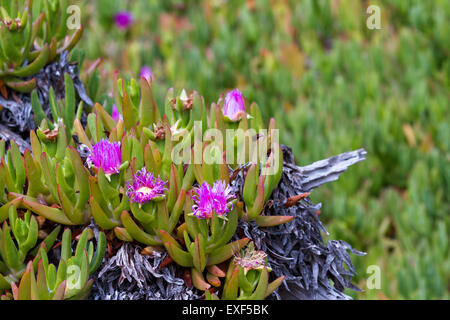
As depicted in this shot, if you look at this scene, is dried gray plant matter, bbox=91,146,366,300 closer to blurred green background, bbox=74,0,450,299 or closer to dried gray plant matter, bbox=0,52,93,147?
dried gray plant matter, bbox=0,52,93,147

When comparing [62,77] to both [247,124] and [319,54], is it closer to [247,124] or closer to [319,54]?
[247,124]

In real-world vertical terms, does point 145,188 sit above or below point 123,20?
below

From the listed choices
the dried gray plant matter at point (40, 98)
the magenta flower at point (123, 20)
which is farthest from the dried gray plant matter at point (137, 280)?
the magenta flower at point (123, 20)

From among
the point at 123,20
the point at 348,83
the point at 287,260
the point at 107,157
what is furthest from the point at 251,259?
the point at 123,20

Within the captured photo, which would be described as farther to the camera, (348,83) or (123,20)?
(123,20)

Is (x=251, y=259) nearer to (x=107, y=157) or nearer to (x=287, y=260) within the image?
(x=287, y=260)

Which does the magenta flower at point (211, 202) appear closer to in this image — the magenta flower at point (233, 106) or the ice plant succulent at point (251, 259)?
the ice plant succulent at point (251, 259)

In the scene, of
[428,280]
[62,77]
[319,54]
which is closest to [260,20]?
[319,54]
